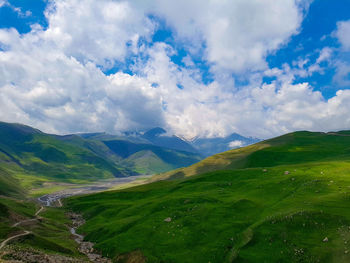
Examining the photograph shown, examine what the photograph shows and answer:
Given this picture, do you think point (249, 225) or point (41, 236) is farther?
point (41, 236)

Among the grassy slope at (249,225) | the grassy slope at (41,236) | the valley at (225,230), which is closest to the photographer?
the grassy slope at (249,225)

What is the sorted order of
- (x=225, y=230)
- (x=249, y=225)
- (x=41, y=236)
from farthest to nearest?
(x=41, y=236) → (x=249, y=225) → (x=225, y=230)

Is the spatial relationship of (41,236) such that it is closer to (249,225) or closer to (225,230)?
(225,230)

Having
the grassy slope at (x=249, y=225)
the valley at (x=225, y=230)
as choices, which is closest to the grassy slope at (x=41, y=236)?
the valley at (x=225, y=230)

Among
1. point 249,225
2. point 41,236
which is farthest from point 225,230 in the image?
point 41,236

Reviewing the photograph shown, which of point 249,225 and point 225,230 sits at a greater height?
point 249,225

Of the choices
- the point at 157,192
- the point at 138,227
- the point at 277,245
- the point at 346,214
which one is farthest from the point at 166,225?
the point at 157,192

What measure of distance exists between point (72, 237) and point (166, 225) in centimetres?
3600

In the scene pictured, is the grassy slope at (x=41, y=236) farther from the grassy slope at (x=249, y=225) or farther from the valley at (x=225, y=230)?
the grassy slope at (x=249, y=225)

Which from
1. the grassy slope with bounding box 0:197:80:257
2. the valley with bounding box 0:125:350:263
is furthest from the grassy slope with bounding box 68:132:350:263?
the grassy slope with bounding box 0:197:80:257

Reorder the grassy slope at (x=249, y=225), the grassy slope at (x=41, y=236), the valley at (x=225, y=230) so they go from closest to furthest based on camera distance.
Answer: the grassy slope at (x=249, y=225) < the valley at (x=225, y=230) < the grassy slope at (x=41, y=236)

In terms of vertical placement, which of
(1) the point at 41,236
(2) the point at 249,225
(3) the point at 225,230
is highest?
(1) the point at 41,236

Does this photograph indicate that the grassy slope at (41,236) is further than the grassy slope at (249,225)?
Yes

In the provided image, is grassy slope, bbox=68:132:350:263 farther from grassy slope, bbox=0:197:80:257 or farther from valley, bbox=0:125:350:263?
grassy slope, bbox=0:197:80:257
